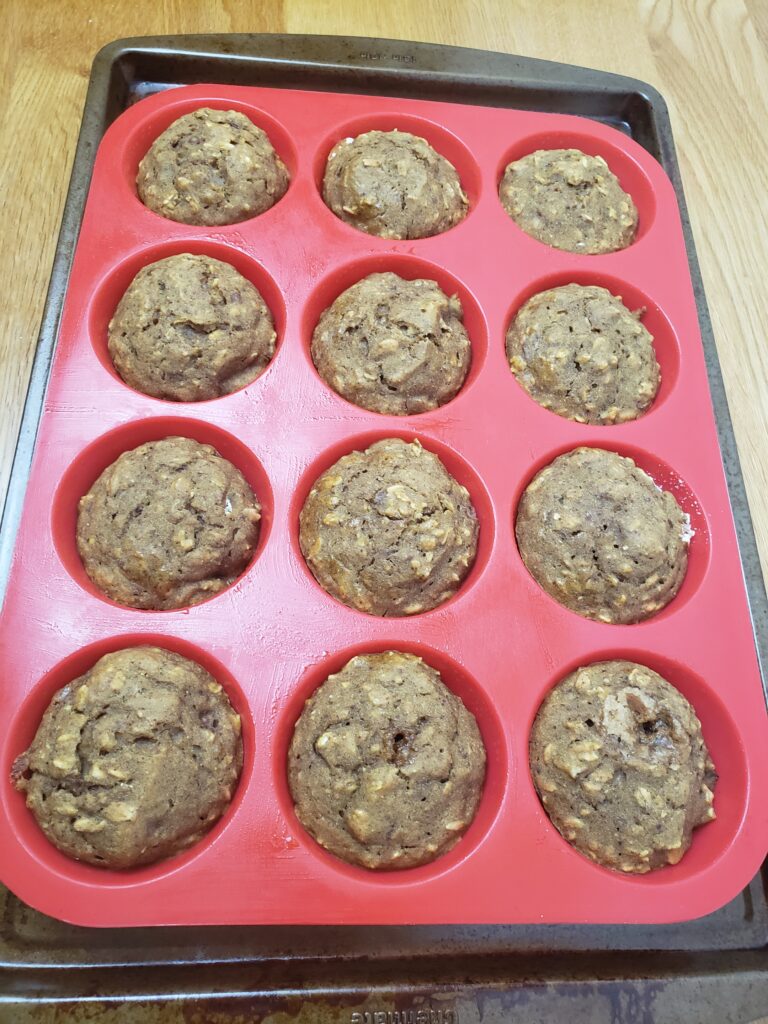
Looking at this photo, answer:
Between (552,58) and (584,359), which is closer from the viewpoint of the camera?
(584,359)

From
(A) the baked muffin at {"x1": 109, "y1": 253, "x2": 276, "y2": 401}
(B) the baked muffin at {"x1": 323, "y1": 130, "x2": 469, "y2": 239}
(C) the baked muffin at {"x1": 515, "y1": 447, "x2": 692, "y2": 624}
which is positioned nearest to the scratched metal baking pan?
(A) the baked muffin at {"x1": 109, "y1": 253, "x2": 276, "y2": 401}

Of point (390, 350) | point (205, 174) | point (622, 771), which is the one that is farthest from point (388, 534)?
point (205, 174)

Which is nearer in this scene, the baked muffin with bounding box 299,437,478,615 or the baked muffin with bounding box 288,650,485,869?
the baked muffin with bounding box 288,650,485,869

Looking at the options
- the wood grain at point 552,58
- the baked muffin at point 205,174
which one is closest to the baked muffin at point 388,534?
the baked muffin at point 205,174

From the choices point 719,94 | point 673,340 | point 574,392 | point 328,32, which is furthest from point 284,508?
point 719,94

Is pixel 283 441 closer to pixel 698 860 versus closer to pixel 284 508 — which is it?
pixel 284 508

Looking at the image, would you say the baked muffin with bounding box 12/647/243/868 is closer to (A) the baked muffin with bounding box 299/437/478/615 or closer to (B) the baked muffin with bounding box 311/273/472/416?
(A) the baked muffin with bounding box 299/437/478/615

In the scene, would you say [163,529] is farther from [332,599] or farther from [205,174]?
[205,174]

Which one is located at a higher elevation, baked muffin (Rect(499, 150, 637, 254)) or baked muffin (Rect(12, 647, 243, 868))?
baked muffin (Rect(499, 150, 637, 254))
